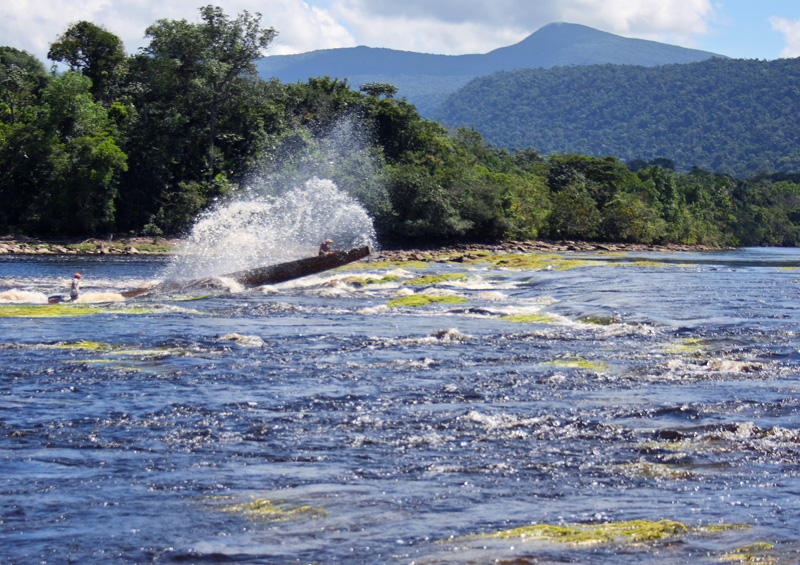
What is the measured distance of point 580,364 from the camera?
15.0 metres

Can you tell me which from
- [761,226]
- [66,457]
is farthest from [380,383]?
[761,226]

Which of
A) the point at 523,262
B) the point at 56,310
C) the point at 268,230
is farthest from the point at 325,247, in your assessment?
the point at 523,262

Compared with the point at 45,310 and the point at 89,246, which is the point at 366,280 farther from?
the point at 89,246

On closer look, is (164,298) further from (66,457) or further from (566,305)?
(66,457)

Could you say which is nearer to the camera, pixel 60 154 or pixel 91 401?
pixel 91 401

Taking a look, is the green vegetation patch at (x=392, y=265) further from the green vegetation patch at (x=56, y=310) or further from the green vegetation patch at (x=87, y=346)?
the green vegetation patch at (x=87, y=346)

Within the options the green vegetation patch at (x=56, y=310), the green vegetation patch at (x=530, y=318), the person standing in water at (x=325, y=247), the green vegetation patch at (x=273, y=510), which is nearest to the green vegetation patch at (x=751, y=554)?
the green vegetation patch at (x=273, y=510)

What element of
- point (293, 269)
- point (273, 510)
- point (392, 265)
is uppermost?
point (293, 269)

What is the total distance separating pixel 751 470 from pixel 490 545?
12.6 ft

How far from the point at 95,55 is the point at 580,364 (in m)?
71.4

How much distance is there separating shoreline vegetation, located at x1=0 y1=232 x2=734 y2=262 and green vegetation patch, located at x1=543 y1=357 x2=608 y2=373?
1462 inches

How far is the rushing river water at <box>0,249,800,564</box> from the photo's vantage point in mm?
7023

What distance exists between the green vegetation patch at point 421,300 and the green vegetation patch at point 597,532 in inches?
739

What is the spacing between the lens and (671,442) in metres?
9.95
